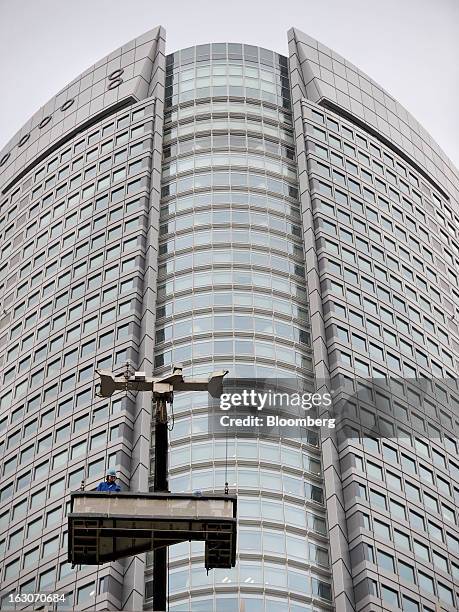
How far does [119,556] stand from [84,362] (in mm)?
72602

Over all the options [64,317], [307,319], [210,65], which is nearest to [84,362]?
[64,317]

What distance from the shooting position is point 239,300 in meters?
96.3

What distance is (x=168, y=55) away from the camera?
126m

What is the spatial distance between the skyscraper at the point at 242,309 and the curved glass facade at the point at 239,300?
0.19 meters

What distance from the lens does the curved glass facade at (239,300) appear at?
7881 centimetres

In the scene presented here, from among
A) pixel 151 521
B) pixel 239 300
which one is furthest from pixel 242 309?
pixel 151 521

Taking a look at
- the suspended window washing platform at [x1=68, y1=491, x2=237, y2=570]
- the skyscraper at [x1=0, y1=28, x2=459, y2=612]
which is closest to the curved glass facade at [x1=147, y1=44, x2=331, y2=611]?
the skyscraper at [x1=0, y1=28, x2=459, y2=612]

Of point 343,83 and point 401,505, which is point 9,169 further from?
point 401,505

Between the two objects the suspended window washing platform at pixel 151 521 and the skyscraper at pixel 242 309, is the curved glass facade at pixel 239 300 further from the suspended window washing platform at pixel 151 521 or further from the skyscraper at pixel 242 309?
the suspended window washing platform at pixel 151 521

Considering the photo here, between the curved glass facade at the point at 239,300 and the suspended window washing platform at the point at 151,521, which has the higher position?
the curved glass facade at the point at 239,300

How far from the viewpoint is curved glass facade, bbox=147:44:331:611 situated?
78812 mm

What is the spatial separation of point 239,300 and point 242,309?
121 cm

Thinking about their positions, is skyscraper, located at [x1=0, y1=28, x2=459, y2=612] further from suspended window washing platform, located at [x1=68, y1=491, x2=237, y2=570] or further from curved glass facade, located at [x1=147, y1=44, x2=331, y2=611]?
suspended window washing platform, located at [x1=68, y1=491, x2=237, y2=570]

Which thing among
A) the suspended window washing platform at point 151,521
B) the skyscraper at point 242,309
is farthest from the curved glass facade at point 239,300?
the suspended window washing platform at point 151,521
